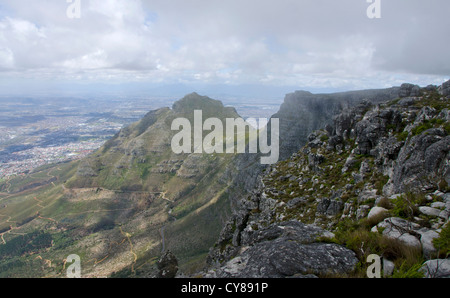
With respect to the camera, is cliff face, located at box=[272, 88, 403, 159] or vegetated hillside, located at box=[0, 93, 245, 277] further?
vegetated hillside, located at box=[0, 93, 245, 277]

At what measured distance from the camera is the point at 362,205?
1484cm

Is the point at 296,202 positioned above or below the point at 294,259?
below

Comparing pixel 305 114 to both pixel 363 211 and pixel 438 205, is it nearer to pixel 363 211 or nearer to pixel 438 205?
pixel 363 211

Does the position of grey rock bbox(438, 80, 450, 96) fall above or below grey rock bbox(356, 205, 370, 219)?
above

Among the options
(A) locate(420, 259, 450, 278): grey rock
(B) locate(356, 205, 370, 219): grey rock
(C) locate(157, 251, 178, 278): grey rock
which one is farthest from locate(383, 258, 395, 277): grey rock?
(C) locate(157, 251, 178, 278): grey rock

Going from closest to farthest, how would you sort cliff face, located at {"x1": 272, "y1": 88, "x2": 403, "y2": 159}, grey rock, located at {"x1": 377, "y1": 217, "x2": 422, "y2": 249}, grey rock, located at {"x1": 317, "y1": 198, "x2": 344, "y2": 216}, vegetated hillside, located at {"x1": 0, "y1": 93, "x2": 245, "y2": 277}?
grey rock, located at {"x1": 377, "y1": 217, "x2": 422, "y2": 249}
grey rock, located at {"x1": 317, "y1": 198, "x2": 344, "y2": 216}
cliff face, located at {"x1": 272, "y1": 88, "x2": 403, "y2": 159}
vegetated hillside, located at {"x1": 0, "y1": 93, "x2": 245, "y2": 277}

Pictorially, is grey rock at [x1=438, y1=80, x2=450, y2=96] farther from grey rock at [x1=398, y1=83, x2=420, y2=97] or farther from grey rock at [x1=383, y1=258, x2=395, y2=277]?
grey rock at [x1=383, y1=258, x2=395, y2=277]

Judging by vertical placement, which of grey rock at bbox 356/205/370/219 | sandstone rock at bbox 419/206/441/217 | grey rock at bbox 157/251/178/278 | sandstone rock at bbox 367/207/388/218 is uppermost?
sandstone rock at bbox 419/206/441/217

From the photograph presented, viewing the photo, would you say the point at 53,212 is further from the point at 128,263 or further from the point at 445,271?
the point at 445,271

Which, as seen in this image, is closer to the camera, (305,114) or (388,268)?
(388,268)

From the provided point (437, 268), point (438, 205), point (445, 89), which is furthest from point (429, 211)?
point (445, 89)

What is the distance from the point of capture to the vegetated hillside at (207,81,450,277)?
25.4ft

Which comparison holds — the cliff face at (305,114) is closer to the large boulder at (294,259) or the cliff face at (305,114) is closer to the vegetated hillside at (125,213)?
the vegetated hillside at (125,213)
